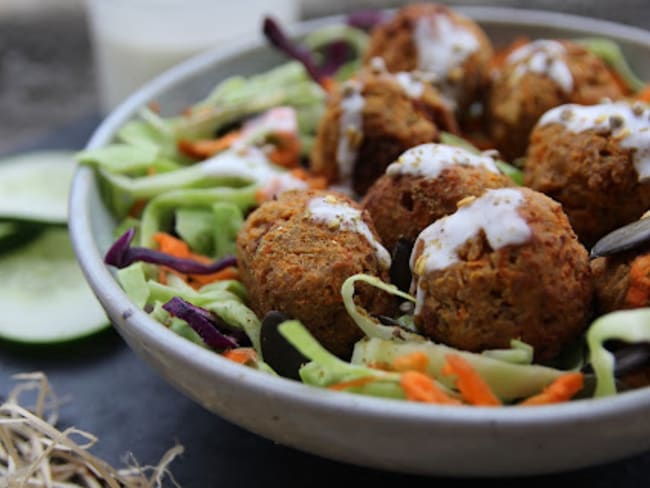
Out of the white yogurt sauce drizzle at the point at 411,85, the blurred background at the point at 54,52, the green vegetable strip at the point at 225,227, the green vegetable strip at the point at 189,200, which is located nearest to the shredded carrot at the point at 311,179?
the green vegetable strip at the point at 189,200

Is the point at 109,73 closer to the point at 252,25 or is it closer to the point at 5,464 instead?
the point at 252,25

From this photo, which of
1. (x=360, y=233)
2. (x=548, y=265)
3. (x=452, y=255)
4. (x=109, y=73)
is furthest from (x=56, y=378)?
(x=109, y=73)

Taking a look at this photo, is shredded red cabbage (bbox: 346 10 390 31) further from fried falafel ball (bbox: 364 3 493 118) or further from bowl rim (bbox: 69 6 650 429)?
bowl rim (bbox: 69 6 650 429)

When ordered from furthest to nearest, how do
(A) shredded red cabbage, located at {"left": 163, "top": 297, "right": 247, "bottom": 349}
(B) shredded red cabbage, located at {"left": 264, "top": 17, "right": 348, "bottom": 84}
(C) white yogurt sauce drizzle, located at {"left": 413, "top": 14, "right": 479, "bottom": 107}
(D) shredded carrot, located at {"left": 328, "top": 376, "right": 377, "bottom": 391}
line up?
(B) shredded red cabbage, located at {"left": 264, "top": 17, "right": 348, "bottom": 84}
(C) white yogurt sauce drizzle, located at {"left": 413, "top": 14, "right": 479, "bottom": 107}
(A) shredded red cabbage, located at {"left": 163, "top": 297, "right": 247, "bottom": 349}
(D) shredded carrot, located at {"left": 328, "top": 376, "right": 377, "bottom": 391}

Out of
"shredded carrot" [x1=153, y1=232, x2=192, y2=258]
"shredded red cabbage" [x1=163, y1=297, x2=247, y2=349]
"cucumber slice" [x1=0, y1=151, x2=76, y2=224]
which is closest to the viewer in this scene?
"shredded red cabbage" [x1=163, y1=297, x2=247, y2=349]

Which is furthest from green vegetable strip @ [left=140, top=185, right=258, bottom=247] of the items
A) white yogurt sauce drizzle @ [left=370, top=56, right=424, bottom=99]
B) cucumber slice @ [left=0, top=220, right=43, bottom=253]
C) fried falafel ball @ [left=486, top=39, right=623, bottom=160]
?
fried falafel ball @ [left=486, top=39, right=623, bottom=160]

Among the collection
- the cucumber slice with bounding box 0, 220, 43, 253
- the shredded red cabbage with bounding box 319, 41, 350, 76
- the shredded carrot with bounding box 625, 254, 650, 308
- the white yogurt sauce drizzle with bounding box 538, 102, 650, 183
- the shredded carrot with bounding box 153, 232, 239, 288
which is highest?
the white yogurt sauce drizzle with bounding box 538, 102, 650, 183
